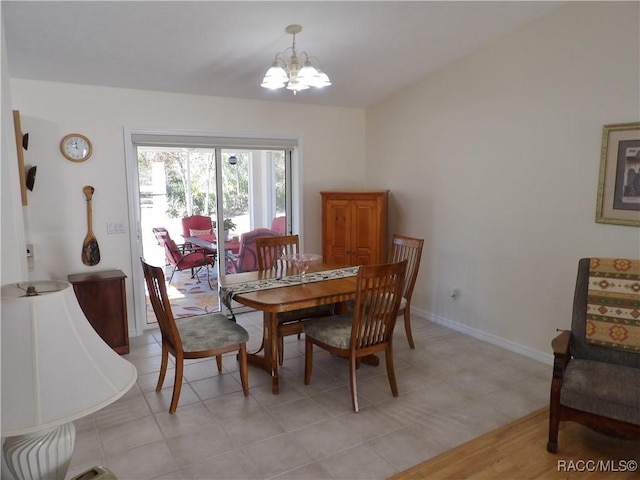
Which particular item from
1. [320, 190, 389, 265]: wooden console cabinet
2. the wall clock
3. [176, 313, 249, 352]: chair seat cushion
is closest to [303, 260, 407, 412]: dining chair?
[176, 313, 249, 352]: chair seat cushion

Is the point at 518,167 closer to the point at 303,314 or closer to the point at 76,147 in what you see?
the point at 303,314

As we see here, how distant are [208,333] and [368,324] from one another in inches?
43.8

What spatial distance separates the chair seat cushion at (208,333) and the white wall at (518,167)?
232cm

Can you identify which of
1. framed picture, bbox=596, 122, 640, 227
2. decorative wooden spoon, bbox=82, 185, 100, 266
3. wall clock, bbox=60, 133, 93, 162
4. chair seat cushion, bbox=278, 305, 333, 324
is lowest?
chair seat cushion, bbox=278, 305, 333, 324

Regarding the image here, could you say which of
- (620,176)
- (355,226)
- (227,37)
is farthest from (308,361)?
(620,176)

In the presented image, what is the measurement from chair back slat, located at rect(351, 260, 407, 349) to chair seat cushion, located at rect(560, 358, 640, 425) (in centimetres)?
108

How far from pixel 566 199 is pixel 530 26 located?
1420 millimetres

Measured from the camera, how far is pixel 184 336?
2965 millimetres

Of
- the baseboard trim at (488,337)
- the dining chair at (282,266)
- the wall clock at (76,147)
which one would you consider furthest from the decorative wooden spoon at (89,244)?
the baseboard trim at (488,337)

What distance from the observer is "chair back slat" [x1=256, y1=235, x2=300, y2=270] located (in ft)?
12.9

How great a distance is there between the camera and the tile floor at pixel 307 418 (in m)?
2.34

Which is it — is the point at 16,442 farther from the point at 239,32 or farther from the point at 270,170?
the point at 270,170

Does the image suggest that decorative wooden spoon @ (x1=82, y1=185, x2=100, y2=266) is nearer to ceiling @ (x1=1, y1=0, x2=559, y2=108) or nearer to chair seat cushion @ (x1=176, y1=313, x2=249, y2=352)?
ceiling @ (x1=1, y1=0, x2=559, y2=108)

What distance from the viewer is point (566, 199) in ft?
11.0
